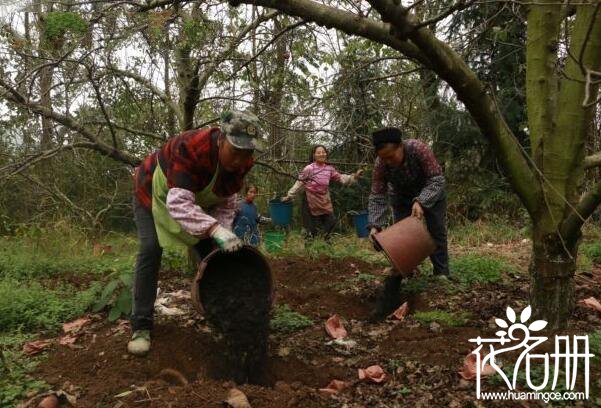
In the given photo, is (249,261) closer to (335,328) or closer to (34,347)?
(335,328)

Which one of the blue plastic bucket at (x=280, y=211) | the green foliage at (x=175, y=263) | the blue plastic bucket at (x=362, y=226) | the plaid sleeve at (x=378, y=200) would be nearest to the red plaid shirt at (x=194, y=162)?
the plaid sleeve at (x=378, y=200)

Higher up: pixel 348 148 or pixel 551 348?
pixel 348 148

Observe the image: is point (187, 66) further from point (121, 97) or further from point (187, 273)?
point (187, 273)

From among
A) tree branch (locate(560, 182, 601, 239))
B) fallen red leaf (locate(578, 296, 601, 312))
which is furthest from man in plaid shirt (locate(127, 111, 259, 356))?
fallen red leaf (locate(578, 296, 601, 312))

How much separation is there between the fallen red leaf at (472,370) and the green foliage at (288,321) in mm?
1301

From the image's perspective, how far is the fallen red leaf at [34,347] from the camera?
3510mm

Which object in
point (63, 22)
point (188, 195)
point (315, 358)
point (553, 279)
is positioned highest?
point (63, 22)

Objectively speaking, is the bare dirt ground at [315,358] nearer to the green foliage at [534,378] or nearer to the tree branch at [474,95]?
the green foliage at [534,378]

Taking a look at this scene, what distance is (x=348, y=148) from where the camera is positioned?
30.4ft

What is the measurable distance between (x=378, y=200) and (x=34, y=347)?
2.73m

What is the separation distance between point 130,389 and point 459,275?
127 inches

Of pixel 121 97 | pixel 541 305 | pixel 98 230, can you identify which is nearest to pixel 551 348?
pixel 541 305

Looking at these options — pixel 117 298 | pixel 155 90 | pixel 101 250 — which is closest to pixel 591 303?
pixel 117 298

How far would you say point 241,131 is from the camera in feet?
9.98
